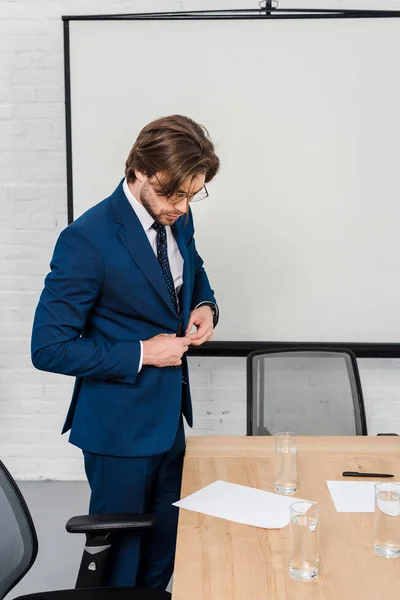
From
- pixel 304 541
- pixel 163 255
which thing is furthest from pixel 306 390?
pixel 304 541

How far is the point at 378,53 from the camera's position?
2.82m

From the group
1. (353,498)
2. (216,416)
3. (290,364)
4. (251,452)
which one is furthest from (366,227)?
(353,498)

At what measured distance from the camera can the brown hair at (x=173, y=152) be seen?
5.47 feet

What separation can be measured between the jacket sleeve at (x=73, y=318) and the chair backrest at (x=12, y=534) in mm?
350

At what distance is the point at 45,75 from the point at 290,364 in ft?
5.53

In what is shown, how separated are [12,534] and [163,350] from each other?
552mm

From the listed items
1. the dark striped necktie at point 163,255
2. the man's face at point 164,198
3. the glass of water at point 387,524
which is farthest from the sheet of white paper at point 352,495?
the man's face at point 164,198

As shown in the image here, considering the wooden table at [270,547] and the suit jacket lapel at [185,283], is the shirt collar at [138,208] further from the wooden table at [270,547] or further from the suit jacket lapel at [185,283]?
the wooden table at [270,547]

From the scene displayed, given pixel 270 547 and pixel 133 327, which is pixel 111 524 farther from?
pixel 133 327

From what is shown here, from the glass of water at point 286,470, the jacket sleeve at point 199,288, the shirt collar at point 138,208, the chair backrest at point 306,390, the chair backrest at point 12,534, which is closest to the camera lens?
the chair backrest at point 12,534

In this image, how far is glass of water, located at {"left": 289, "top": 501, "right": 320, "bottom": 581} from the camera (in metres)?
1.23

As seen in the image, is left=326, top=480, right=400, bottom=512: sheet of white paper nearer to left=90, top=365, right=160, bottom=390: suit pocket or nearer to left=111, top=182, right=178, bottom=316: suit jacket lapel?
→ left=90, top=365, right=160, bottom=390: suit pocket

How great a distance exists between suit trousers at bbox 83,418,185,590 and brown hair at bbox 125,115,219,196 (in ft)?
2.27

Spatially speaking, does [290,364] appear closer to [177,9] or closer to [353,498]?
[353,498]
